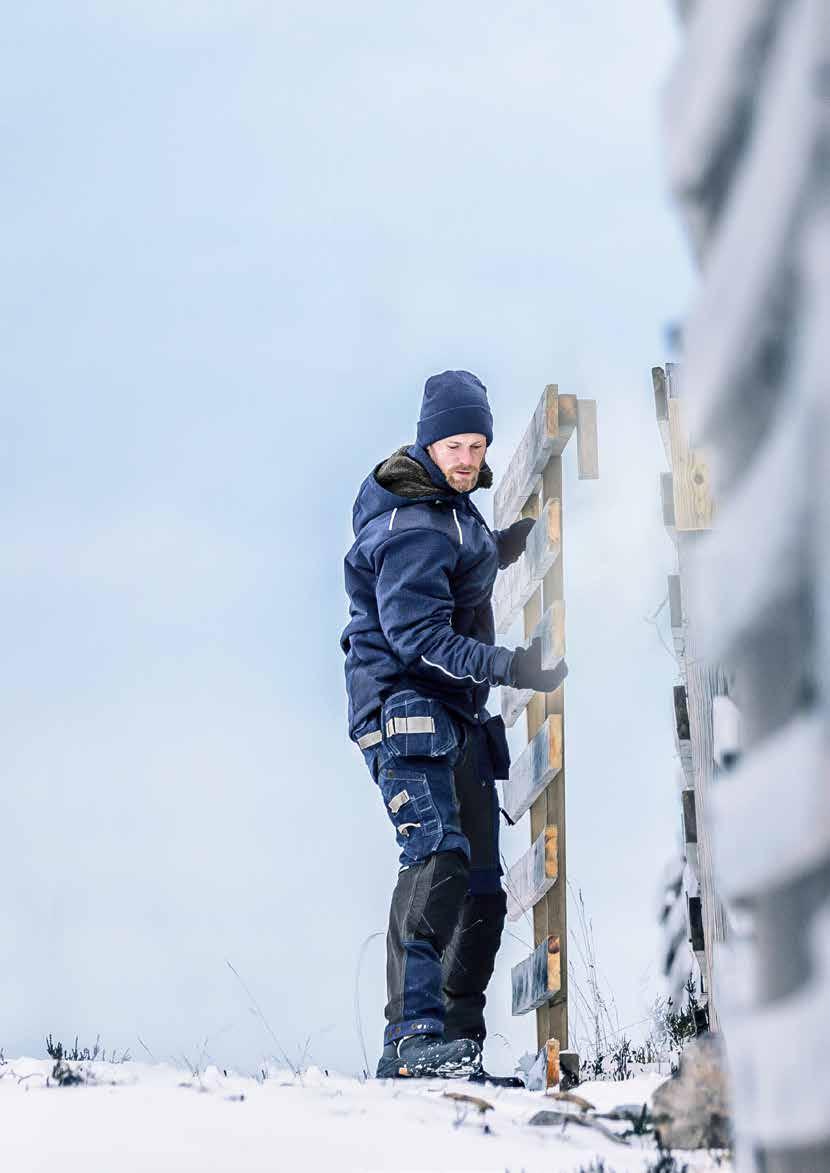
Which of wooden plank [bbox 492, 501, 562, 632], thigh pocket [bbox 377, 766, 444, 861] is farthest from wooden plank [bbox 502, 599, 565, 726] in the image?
thigh pocket [bbox 377, 766, 444, 861]

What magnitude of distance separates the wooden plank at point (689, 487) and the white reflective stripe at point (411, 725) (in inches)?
39.1

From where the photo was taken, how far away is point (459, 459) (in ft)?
16.1

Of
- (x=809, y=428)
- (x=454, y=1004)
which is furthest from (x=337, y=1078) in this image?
(x=809, y=428)

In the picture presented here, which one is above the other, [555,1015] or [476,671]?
[476,671]

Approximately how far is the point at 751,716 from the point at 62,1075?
260 cm

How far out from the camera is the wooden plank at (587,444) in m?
5.82

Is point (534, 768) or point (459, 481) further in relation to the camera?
point (534, 768)

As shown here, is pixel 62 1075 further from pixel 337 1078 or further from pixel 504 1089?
pixel 504 1089

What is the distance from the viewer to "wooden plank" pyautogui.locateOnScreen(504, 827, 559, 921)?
18.4ft

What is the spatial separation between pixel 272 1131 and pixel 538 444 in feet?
11.9

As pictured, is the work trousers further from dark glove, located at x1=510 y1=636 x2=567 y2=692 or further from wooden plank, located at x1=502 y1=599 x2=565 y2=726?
wooden plank, located at x1=502 y1=599 x2=565 y2=726

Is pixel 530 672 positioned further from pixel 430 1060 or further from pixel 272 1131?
pixel 272 1131

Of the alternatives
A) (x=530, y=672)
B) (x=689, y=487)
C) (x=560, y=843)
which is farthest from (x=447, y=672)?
(x=560, y=843)

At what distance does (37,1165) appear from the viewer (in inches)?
106
